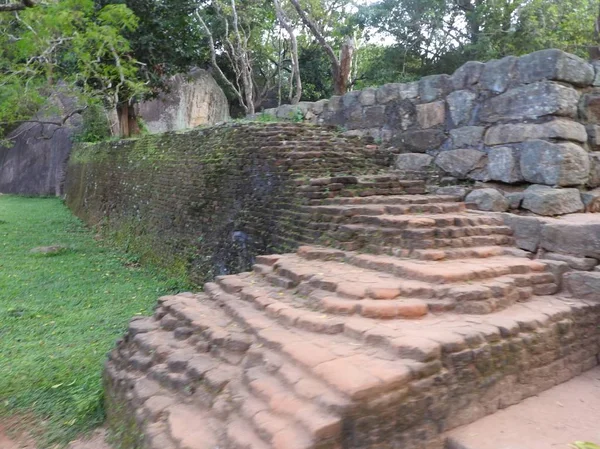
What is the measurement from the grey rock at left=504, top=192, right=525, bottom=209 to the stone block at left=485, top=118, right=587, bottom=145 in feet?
1.51

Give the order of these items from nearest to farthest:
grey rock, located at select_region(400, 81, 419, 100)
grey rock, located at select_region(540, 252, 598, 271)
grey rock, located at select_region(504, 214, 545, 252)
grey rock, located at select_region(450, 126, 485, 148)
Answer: grey rock, located at select_region(540, 252, 598, 271) → grey rock, located at select_region(504, 214, 545, 252) → grey rock, located at select_region(450, 126, 485, 148) → grey rock, located at select_region(400, 81, 419, 100)

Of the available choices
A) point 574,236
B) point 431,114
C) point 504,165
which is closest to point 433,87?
point 431,114

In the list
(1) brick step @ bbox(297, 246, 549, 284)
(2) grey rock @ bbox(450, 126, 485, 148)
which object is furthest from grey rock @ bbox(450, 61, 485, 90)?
(1) brick step @ bbox(297, 246, 549, 284)

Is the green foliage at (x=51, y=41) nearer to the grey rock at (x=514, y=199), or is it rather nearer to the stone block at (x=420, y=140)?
the stone block at (x=420, y=140)

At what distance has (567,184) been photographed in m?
4.40

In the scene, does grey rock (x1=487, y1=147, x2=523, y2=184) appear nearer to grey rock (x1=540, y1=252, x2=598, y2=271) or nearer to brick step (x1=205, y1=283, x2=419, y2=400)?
grey rock (x1=540, y1=252, x2=598, y2=271)

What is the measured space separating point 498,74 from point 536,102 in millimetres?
524

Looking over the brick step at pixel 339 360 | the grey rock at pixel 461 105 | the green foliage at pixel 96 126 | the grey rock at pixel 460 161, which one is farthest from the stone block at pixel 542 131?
the green foliage at pixel 96 126

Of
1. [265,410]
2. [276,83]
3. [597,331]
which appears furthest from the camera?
[276,83]

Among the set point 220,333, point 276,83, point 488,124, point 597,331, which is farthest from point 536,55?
point 276,83

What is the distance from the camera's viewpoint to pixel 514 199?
15.3ft

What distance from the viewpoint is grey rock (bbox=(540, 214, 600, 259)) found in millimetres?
3713

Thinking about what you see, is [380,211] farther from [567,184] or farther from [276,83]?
[276,83]

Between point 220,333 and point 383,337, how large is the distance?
1.09 meters
